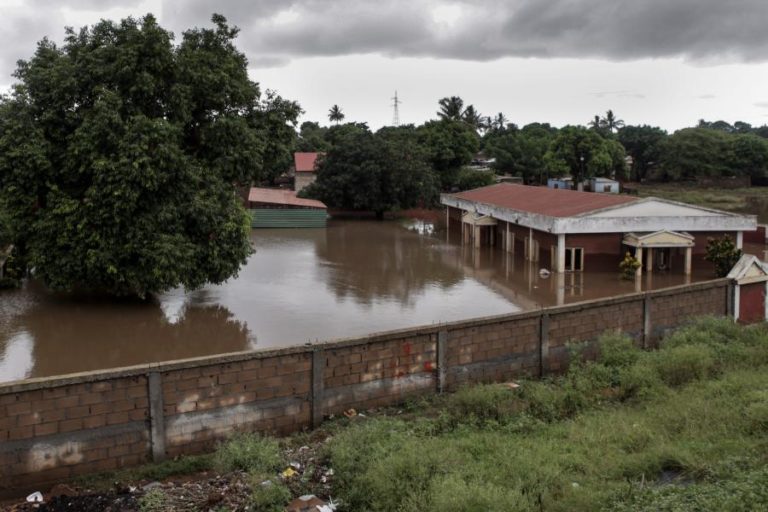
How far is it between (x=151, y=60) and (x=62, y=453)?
1186 centimetres

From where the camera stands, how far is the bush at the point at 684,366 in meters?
10.7

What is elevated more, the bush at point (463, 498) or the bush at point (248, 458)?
the bush at point (463, 498)

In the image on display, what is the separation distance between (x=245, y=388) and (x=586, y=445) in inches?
172

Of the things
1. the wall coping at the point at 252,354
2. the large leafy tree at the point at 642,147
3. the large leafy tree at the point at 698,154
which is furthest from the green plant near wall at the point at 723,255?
the large leafy tree at the point at 642,147

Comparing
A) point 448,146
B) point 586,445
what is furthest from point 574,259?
point 448,146

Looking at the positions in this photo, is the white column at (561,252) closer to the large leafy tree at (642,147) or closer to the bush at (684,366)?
the bush at (684,366)

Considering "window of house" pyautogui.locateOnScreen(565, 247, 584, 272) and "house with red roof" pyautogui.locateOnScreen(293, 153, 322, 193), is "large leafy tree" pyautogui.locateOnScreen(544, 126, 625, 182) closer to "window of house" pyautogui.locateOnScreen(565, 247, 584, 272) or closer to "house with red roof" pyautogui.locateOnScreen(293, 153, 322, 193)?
"house with red roof" pyautogui.locateOnScreen(293, 153, 322, 193)

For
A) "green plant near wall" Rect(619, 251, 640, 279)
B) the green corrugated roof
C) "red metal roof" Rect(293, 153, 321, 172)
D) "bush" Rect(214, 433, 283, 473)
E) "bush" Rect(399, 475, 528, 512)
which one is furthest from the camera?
"red metal roof" Rect(293, 153, 321, 172)

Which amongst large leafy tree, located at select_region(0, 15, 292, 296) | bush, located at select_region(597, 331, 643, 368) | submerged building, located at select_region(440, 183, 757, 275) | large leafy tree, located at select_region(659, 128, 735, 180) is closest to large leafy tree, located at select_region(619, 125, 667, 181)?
large leafy tree, located at select_region(659, 128, 735, 180)

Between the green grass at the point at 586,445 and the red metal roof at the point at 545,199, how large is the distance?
49.0 feet

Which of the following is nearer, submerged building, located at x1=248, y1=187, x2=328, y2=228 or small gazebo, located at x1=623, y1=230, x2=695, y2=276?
small gazebo, located at x1=623, y1=230, x2=695, y2=276

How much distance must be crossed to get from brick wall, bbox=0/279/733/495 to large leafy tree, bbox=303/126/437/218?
94.4 ft

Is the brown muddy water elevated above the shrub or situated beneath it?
situated beneath

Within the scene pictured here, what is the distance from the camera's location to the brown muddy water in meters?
15.1
